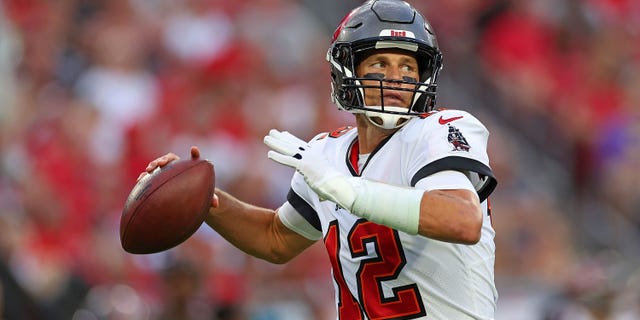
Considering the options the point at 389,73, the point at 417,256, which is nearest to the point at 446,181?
the point at 417,256

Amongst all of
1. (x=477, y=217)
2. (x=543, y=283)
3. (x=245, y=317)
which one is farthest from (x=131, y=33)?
(x=477, y=217)

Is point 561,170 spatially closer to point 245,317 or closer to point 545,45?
point 545,45

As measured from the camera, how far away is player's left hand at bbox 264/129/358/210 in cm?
384

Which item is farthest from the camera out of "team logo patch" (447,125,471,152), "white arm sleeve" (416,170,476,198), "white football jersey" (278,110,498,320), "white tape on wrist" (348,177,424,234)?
"white football jersey" (278,110,498,320)

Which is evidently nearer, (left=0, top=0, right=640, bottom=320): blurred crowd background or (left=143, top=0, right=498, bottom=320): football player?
(left=143, top=0, right=498, bottom=320): football player

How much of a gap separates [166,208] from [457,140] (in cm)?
114

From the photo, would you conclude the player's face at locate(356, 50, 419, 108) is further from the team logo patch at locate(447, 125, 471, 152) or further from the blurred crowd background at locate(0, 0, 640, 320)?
the blurred crowd background at locate(0, 0, 640, 320)

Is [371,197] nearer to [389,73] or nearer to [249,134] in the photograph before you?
[389,73]

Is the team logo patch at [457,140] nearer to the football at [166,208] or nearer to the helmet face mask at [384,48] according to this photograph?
the helmet face mask at [384,48]

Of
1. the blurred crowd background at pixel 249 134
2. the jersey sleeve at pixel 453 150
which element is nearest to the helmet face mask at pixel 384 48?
the jersey sleeve at pixel 453 150

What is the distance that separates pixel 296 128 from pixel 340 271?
4926 millimetres

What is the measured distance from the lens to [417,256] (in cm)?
417

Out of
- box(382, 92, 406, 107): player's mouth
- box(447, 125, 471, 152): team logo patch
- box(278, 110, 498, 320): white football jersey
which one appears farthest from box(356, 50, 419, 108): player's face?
box(447, 125, 471, 152): team logo patch

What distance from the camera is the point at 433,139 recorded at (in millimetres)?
4066
